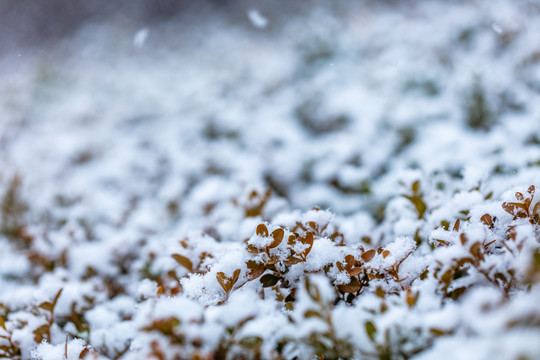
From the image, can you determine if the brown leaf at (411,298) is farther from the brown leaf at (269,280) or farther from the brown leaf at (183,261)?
the brown leaf at (183,261)

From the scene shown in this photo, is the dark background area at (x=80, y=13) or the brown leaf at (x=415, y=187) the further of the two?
the dark background area at (x=80, y=13)

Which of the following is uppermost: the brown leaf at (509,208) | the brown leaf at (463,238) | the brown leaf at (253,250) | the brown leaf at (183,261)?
the brown leaf at (509,208)

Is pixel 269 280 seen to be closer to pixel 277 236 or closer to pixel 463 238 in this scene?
pixel 277 236

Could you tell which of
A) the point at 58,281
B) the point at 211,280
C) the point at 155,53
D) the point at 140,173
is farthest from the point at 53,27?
the point at 211,280

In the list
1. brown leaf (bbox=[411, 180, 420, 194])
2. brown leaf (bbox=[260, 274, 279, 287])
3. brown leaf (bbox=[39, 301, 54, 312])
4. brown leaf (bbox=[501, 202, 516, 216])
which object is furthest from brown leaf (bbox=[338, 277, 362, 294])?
brown leaf (bbox=[39, 301, 54, 312])

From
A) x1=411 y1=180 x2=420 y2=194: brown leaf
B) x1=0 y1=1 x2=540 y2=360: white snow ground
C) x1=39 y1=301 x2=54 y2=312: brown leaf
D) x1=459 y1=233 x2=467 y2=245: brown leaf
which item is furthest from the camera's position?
x1=411 y1=180 x2=420 y2=194: brown leaf

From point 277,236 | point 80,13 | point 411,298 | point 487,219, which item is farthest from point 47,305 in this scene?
point 80,13

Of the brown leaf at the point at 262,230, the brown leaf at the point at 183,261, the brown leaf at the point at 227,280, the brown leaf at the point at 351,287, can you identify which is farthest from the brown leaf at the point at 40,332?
the brown leaf at the point at 351,287

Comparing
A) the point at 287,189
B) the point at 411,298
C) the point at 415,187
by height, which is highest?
the point at 287,189

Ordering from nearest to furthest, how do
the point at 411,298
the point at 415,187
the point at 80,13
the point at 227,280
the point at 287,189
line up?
the point at 411,298 < the point at 227,280 < the point at 415,187 < the point at 287,189 < the point at 80,13

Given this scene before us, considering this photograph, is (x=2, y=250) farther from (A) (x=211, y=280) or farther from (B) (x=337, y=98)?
(B) (x=337, y=98)

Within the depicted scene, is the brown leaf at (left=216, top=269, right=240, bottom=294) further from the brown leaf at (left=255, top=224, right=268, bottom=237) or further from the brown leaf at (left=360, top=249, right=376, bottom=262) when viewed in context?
the brown leaf at (left=360, top=249, right=376, bottom=262)

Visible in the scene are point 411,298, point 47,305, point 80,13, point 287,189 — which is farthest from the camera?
point 80,13
